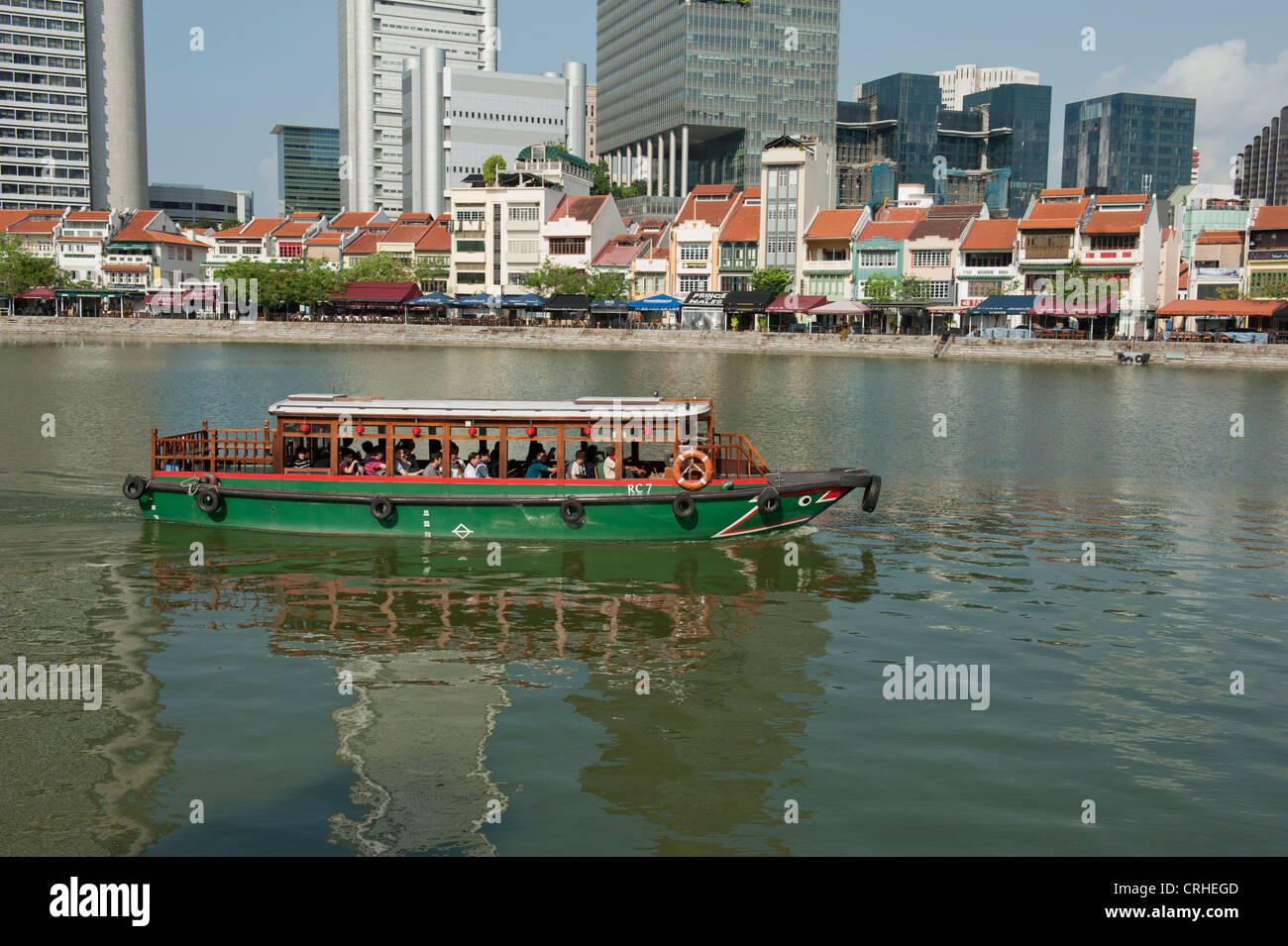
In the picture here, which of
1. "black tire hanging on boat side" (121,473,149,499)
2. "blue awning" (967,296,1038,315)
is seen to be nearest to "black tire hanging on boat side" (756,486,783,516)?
"black tire hanging on boat side" (121,473,149,499)

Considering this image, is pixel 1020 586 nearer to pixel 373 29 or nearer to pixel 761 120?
pixel 761 120

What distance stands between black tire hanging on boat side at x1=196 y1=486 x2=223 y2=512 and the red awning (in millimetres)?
69739

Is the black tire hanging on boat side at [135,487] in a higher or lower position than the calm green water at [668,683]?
higher

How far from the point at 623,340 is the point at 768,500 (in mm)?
65144

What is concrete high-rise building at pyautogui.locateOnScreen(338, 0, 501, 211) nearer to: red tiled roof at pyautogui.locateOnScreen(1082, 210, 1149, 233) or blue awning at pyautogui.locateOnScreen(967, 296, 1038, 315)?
blue awning at pyautogui.locateOnScreen(967, 296, 1038, 315)

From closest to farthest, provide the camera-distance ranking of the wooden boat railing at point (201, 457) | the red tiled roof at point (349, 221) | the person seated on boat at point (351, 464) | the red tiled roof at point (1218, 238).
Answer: the person seated on boat at point (351, 464)
the wooden boat railing at point (201, 457)
the red tiled roof at point (1218, 238)
the red tiled roof at point (349, 221)

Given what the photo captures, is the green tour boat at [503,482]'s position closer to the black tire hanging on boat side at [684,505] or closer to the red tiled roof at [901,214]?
the black tire hanging on boat side at [684,505]

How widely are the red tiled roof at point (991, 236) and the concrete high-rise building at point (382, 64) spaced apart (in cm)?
10300

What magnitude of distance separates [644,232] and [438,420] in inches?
3212

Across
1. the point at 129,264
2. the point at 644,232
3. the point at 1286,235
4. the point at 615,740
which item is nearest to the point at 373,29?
the point at 129,264

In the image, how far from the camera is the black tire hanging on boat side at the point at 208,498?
2078 cm

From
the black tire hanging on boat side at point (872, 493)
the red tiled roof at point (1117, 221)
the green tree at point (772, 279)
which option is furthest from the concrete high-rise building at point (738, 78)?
the black tire hanging on boat side at point (872, 493)

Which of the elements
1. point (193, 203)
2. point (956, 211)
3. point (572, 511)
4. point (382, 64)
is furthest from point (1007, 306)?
point (193, 203)

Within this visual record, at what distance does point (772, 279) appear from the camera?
291 ft
